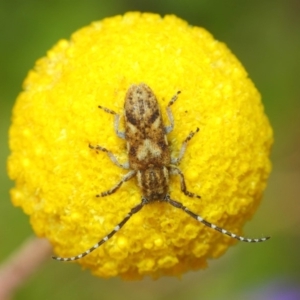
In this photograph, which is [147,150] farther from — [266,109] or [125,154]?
[266,109]

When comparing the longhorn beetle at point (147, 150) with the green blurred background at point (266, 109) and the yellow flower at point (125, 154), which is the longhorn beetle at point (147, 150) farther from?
the green blurred background at point (266, 109)

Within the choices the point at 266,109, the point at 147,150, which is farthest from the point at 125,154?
the point at 266,109

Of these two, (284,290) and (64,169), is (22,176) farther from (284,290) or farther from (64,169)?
(284,290)

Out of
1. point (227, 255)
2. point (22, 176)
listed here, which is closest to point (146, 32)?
point (22, 176)

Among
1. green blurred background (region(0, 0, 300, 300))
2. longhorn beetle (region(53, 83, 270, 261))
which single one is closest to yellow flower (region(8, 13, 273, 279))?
longhorn beetle (region(53, 83, 270, 261))

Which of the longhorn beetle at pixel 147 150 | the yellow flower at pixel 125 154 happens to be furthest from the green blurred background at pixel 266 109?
the longhorn beetle at pixel 147 150
